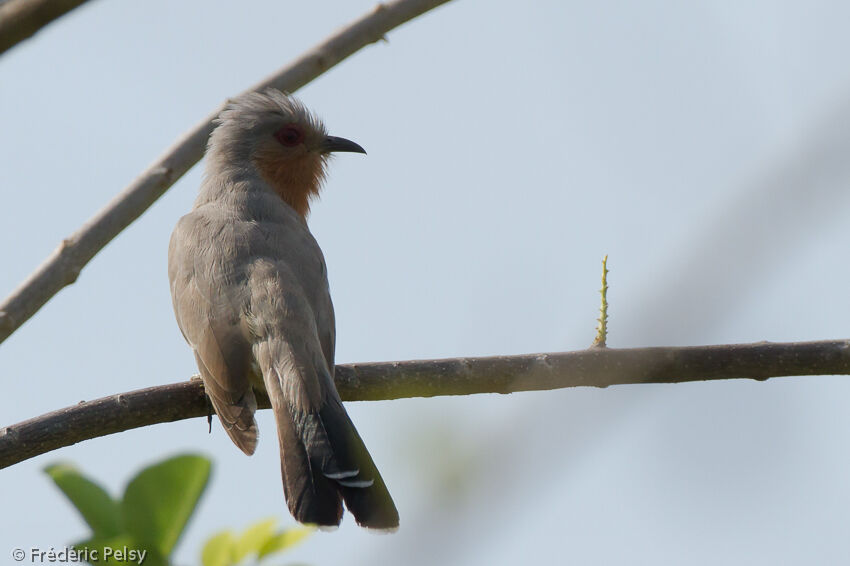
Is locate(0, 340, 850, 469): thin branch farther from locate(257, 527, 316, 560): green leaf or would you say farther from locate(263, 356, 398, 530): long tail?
locate(257, 527, 316, 560): green leaf

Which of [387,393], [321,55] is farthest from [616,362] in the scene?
[321,55]

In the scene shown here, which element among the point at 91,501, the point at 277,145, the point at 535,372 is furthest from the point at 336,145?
the point at 91,501

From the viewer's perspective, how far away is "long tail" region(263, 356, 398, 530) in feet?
14.1

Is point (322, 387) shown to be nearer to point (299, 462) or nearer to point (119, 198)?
point (299, 462)

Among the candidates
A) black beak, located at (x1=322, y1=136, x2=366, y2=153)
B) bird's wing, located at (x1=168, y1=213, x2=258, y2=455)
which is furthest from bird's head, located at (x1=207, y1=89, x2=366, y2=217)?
bird's wing, located at (x1=168, y1=213, x2=258, y2=455)

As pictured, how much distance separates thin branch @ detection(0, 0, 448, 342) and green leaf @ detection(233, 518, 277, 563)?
182 centimetres

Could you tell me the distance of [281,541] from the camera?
212cm

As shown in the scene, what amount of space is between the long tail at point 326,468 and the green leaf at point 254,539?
2.06 m

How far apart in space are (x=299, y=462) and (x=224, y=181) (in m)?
2.97

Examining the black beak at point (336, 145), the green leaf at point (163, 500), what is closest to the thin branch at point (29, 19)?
the green leaf at point (163, 500)

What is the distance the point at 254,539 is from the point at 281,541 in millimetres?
60

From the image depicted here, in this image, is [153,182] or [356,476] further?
[356,476]

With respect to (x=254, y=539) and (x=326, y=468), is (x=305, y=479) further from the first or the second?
(x=254, y=539)

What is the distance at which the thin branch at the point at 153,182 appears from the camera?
3736 millimetres
